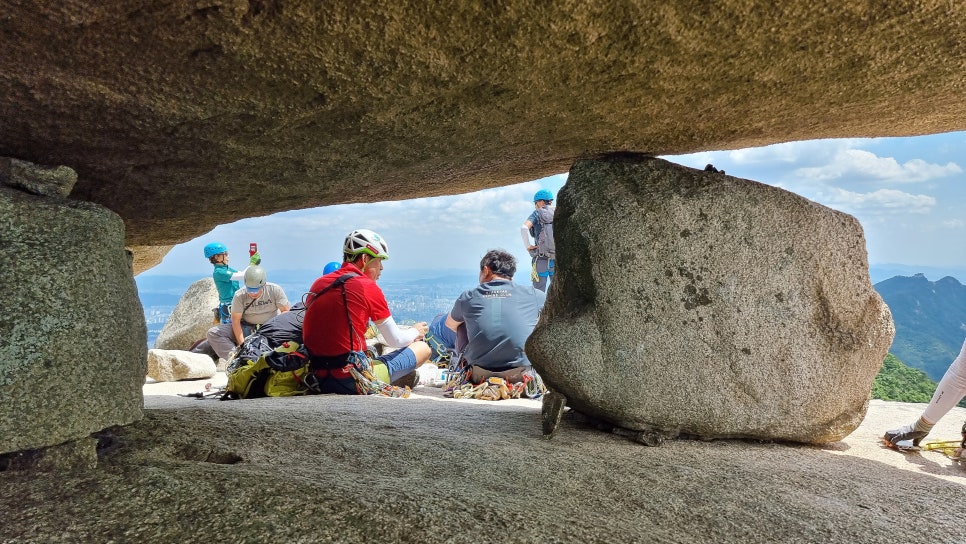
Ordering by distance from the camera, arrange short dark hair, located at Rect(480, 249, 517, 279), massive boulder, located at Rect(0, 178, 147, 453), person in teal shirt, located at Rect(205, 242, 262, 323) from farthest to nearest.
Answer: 1. person in teal shirt, located at Rect(205, 242, 262, 323)
2. short dark hair, located at Rect(480, 249, 517, 279)
3. massive boulder, located at Rect(0, 178, 147, 453)

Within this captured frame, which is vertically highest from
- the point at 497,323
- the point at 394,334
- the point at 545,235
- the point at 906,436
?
the point at 545,235

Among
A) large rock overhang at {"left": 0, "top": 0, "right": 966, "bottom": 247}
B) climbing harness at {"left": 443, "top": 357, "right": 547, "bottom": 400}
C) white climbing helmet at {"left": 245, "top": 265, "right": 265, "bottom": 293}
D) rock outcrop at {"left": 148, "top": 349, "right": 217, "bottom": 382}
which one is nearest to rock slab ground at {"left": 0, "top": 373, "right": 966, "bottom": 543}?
large rock overhang at {"left": 0, "top": 0, "right": 966, "bottom": 247}

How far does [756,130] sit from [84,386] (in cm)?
371

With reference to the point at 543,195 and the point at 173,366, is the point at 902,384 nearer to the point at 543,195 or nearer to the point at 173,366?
the point at 543,195

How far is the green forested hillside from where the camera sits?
8125 millimetres

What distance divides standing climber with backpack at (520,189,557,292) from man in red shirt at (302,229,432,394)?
11.6 ft

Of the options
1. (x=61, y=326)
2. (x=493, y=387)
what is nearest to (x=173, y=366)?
(x=493, y=387)

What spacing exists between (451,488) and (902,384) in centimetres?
874

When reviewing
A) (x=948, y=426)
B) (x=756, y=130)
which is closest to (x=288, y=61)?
(x=756, y=130)

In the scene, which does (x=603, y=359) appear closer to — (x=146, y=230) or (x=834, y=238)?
(x=834, y=238)

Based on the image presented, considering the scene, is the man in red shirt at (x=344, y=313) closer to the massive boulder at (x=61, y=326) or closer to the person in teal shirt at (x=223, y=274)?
the massive boulder at (x=61, y=326)

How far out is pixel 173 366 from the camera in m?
9.25

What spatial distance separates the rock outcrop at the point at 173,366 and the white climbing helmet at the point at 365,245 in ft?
15.6

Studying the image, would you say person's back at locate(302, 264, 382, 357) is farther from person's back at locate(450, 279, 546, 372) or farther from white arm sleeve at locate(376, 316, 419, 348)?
person's back at locate(450, 279, 546, 372)
